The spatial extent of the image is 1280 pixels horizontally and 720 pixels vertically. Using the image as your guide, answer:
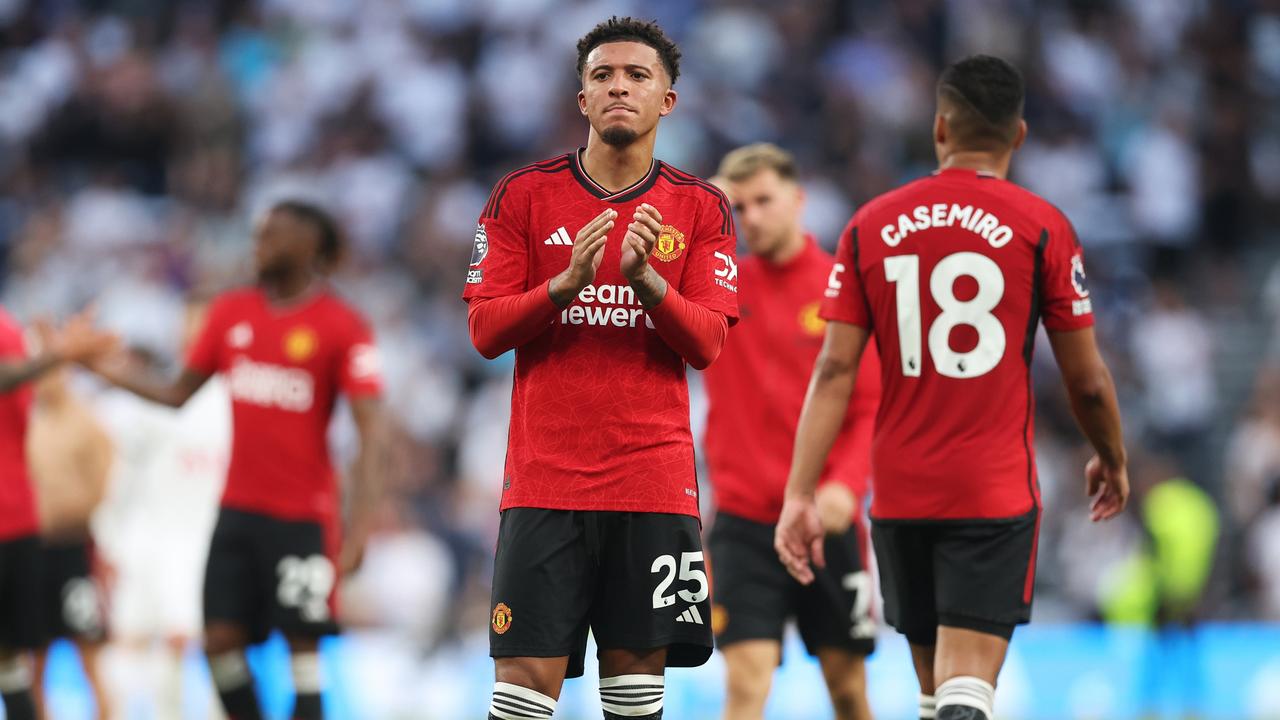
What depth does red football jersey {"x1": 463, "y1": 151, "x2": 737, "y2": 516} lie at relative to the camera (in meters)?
5.72

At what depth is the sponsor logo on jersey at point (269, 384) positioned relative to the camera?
8.88 m

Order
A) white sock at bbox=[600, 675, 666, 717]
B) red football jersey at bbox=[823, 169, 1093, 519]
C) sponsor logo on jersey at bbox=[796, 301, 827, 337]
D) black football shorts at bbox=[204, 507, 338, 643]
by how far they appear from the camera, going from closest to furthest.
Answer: white sock at bbox=[600, 675, 666, 717], red football jersey at bbox=[823, 169, 1093, 519], sponsor logo on jersey at bbox=[796, 301, 827, 337], black football shorts at bbox=[204, 507, 338, 643]

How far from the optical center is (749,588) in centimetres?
782

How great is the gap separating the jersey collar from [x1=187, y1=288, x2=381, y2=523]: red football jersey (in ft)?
11.0

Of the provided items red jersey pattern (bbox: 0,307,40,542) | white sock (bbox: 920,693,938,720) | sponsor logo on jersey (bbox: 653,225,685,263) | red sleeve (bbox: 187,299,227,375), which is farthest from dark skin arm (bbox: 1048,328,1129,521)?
red jersey pattern (bbox: 0,307,40,542)

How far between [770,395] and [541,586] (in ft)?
8.25

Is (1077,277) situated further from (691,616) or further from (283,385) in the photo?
(283,385)

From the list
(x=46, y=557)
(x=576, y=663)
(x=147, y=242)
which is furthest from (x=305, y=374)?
(x=147, y=242)

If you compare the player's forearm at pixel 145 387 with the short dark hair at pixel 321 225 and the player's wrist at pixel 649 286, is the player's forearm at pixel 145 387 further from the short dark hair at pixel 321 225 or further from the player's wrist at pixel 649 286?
the player's wrist at pixel 649 286

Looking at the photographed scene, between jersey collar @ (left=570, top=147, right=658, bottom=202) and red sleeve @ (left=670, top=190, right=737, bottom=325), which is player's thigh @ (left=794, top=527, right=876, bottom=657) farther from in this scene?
jersey collar @ (left=570, top=147, right=658, bottom=202)

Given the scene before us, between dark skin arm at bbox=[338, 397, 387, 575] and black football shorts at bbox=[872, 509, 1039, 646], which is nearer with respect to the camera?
black football shorts at bbox=[872, 509, 1039, 646]

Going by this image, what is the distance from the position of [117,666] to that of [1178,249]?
482 inches

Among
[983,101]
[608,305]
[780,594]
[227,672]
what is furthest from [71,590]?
[983,101]

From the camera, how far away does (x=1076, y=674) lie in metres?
14.4
